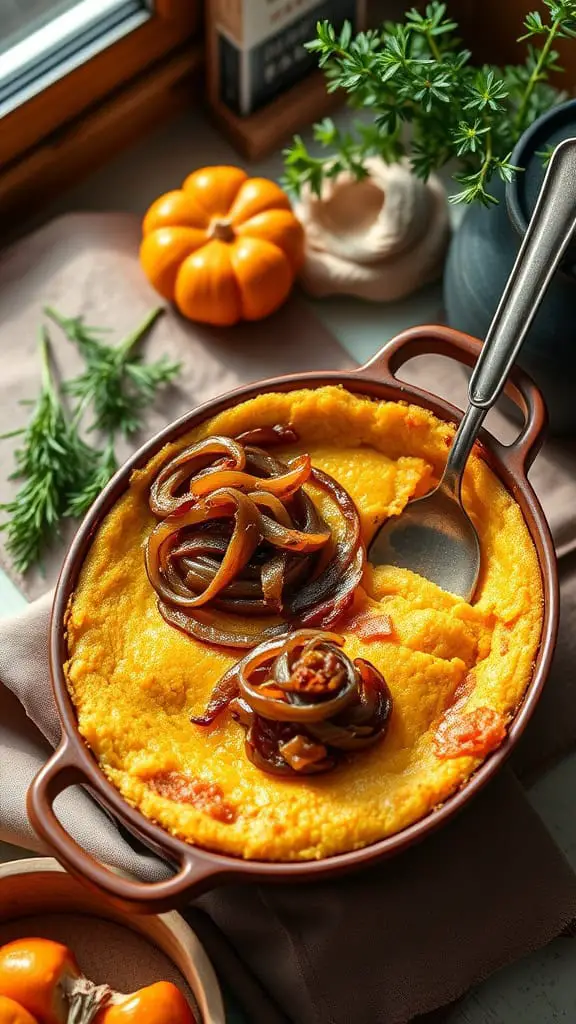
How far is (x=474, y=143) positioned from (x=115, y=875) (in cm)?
166

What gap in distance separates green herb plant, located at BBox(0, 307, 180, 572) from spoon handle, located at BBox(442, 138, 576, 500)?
0.93 m

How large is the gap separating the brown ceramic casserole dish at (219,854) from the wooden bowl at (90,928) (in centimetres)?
21

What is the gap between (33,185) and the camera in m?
3.34

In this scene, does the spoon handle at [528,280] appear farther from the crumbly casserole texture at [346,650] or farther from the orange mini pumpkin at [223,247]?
the orange mini pumpkin at [223,247]

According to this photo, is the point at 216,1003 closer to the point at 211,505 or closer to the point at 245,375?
the point at 211,505

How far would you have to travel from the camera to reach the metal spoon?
2.39 meters

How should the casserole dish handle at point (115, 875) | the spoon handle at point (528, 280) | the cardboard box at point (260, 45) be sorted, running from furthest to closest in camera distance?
the cardboard box at point (260, 45)
the spoon handle at point (528, 280)
the casserole dish handle at point (115, 875)

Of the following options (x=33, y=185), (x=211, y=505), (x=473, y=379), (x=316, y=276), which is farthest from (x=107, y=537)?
(x=33, y=185)

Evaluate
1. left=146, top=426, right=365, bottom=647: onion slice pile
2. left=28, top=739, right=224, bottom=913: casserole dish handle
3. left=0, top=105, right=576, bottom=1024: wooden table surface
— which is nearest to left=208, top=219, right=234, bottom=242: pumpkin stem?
left=0, top=105, right=576, bottom=1024: wooden table surface

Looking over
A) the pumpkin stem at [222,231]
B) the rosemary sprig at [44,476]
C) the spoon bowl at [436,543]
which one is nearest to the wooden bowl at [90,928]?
the rosemary sprig at [44,476]

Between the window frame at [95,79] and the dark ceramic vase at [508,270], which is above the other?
the window frame at [95,79]

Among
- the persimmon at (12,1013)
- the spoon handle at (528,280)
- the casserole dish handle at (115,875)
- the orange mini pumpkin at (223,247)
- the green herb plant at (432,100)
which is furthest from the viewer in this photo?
the orange mini pumpkin at (223,247)

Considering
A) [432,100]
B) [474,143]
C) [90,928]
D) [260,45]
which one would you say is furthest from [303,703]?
[260,45]

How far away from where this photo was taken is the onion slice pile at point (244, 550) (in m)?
2.44
